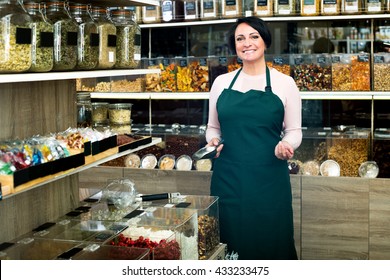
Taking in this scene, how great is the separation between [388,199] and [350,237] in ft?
1.13

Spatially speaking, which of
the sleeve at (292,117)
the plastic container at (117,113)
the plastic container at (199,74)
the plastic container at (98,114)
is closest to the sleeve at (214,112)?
the sleeve at (292,117)

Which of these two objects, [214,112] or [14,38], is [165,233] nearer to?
[14,38]

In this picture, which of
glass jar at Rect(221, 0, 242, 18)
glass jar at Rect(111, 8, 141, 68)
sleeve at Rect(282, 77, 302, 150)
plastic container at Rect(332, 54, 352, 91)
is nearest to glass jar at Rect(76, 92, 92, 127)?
glass jar at Rect(111, 8, 141, 68)

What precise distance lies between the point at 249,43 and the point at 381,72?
136cm

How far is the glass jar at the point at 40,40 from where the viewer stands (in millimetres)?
2023

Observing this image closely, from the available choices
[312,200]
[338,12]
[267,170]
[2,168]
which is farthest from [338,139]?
[2,168]

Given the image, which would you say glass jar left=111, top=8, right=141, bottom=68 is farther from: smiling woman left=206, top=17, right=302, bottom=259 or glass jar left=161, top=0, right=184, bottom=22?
glass jar left=161, top=0, right=184, bottom=22

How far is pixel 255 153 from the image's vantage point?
9.96 ft

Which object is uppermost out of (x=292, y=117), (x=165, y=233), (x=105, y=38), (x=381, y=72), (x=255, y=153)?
(x=105, y=38)

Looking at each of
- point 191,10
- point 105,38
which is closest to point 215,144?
point 105,38

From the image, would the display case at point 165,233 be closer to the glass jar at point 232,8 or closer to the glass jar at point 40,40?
the glass jar at point 40,40

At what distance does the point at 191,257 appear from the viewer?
2.39 meters

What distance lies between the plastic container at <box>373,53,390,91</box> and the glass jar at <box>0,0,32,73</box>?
2.66m
